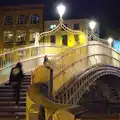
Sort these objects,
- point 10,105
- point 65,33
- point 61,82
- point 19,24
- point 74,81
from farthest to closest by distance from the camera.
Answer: point 19,24, point 65,33, point 74,81, point 61,82, point 10,105

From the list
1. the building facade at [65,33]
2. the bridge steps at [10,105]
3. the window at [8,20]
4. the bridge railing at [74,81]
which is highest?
the window at [8,20]

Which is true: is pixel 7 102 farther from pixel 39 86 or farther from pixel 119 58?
pixel 119 58

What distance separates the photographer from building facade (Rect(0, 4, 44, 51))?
172ft

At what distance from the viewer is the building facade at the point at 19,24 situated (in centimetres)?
5250

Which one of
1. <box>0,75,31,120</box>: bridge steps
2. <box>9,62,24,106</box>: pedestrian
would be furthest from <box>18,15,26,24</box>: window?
<box>9,62,24,106</box>: pedestrian

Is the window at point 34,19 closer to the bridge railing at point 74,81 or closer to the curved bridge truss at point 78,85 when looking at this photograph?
the bridge railing at point 74,81

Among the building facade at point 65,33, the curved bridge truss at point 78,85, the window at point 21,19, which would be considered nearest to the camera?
the curved bridge truss at point 78,85

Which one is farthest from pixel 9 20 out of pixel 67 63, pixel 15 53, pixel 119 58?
pixel 67 63

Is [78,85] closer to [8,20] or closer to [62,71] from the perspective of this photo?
[62,71]

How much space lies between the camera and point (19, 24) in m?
53.6

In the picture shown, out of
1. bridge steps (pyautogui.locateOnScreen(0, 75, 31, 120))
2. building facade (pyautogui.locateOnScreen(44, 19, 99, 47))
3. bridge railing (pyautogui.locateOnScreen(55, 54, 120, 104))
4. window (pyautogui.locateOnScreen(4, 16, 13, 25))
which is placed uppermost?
window (pyautogui.locateOnScreen(4, 16, 13, 25))

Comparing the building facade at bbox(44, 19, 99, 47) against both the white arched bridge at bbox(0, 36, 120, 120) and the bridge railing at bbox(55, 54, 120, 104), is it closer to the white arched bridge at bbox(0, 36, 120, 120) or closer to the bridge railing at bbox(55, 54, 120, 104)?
the white arched bridge at bbox(0, 36, 120, 120)

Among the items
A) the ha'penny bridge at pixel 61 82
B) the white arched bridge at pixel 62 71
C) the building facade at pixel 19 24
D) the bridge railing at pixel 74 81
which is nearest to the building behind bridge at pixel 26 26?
the building facade at pixel 19 24

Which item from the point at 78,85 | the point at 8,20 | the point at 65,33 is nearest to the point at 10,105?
the point at 78,85
